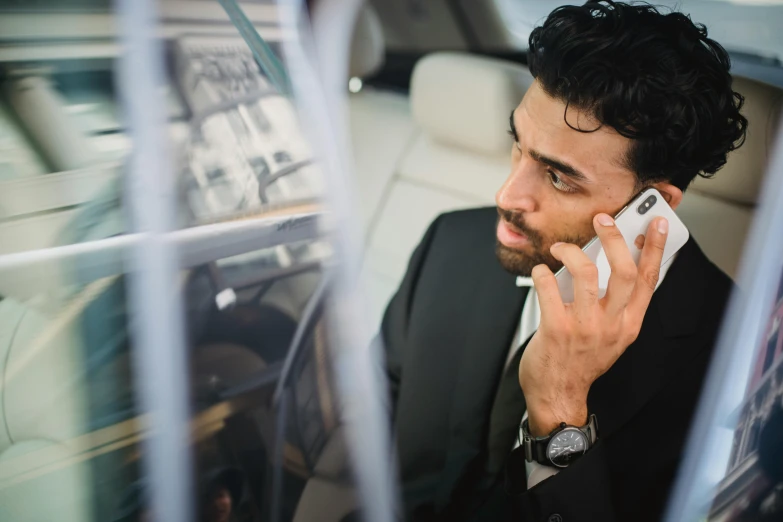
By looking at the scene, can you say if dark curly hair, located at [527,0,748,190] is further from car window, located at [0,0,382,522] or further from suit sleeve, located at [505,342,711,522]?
car window, located at [0,0,382,522]

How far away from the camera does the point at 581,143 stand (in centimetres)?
79

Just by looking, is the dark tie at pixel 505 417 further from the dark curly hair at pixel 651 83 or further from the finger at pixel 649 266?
the dark curly hair at pixel 651 83

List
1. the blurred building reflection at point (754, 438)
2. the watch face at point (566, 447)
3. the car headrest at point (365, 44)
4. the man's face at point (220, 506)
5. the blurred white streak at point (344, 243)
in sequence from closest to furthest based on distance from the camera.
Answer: the blurred building reflection at point (754, 438) → the watch face at point (566, 447) → the man's face at point (220, 506) → the blurred white streak at point (344, 243) → the car headrest at point (365, 44)

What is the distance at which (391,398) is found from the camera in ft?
3.83

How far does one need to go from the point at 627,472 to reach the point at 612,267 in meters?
0.32

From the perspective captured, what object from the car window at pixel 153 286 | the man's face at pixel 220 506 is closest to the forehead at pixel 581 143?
the car window at pixel 153 286

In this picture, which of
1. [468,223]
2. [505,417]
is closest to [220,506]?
[505,417]

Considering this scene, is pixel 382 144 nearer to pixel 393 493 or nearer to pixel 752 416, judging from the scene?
pixel 393 493

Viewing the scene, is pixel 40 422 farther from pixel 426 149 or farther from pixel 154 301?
pixel 426 149

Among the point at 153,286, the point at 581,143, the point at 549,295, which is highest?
the point at 581,143

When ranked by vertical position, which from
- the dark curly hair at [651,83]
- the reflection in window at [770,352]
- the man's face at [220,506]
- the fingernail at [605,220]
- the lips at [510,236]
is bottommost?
the man's face at [220,506]

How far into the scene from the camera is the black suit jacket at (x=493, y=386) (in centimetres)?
82

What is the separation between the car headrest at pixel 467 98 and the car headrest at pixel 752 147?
35 cm

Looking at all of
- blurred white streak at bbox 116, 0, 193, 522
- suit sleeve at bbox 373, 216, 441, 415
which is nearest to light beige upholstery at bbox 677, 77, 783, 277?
suit sleeve at bbox 373, 216, 441, 415
